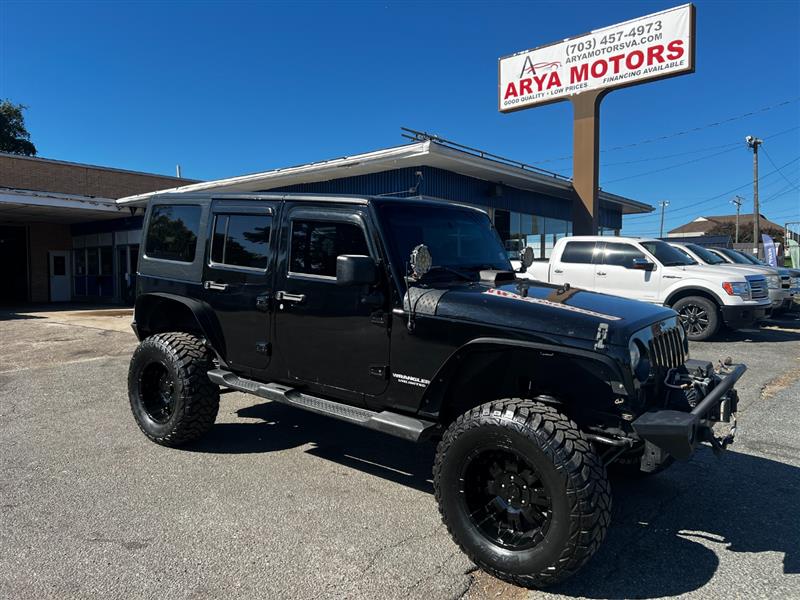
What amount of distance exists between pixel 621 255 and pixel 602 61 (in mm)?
6809

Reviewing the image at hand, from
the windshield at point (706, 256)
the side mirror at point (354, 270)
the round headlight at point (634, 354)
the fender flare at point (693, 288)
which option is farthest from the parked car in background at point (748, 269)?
the side mirror at point (354, 270)

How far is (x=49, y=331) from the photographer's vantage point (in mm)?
12617

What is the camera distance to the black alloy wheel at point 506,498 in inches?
111

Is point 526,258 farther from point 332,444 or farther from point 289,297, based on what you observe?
point 332,444

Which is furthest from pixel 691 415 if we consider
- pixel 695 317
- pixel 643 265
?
pixel 695 317

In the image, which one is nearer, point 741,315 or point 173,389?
point 173,389

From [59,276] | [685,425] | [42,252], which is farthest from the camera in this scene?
[59,276]

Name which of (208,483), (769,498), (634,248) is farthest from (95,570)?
(634,248)

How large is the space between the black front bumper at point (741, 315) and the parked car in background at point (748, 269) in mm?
909

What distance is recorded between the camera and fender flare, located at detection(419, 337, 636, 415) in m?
2.77

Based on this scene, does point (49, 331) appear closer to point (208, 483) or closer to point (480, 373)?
point (208, 483)

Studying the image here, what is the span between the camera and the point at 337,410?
367 cm

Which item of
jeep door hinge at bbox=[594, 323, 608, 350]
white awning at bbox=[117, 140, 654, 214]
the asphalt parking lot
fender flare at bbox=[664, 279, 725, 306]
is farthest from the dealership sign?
jeep door hinge at bbox=[594, 323, 608, 350]

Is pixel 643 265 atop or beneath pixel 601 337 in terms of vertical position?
atop
